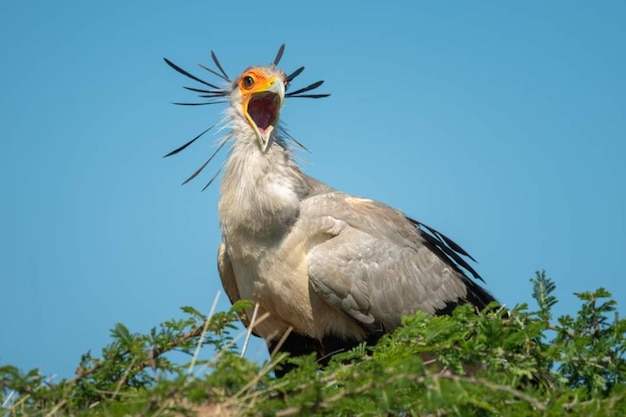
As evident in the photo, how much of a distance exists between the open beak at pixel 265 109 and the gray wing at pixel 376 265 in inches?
23.9

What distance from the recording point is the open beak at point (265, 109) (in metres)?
5.86

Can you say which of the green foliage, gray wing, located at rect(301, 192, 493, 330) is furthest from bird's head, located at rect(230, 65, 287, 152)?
the green foliage

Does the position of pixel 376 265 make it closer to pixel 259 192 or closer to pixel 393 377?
pixel 259 192

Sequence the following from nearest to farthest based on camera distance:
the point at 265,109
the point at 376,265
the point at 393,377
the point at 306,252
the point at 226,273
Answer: the point at 393,377 → the point at 306,252 → the point at 376,265 → the point at 226,273 → the point at 265,109

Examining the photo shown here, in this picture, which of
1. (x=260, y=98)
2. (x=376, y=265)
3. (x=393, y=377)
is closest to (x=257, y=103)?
(x=260, y=98)

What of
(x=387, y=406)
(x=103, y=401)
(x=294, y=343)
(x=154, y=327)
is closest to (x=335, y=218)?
(x=294, y=343)

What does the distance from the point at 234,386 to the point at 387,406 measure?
64 cm

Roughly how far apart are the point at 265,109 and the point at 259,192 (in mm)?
840

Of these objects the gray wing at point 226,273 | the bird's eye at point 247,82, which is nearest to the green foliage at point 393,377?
the gray wing at point 226,273

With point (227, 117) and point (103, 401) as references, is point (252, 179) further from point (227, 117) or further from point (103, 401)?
point (103, 401)

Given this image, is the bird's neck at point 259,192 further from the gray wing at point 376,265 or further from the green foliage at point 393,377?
the green foliage at point 393,377

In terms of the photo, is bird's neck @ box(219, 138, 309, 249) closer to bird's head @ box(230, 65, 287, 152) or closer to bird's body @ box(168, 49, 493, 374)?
bird's body @ box(168, 49, 493, 374)

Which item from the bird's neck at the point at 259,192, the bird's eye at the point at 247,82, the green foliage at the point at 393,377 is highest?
the bird's eye at the point at 247,82

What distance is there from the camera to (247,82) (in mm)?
6086
